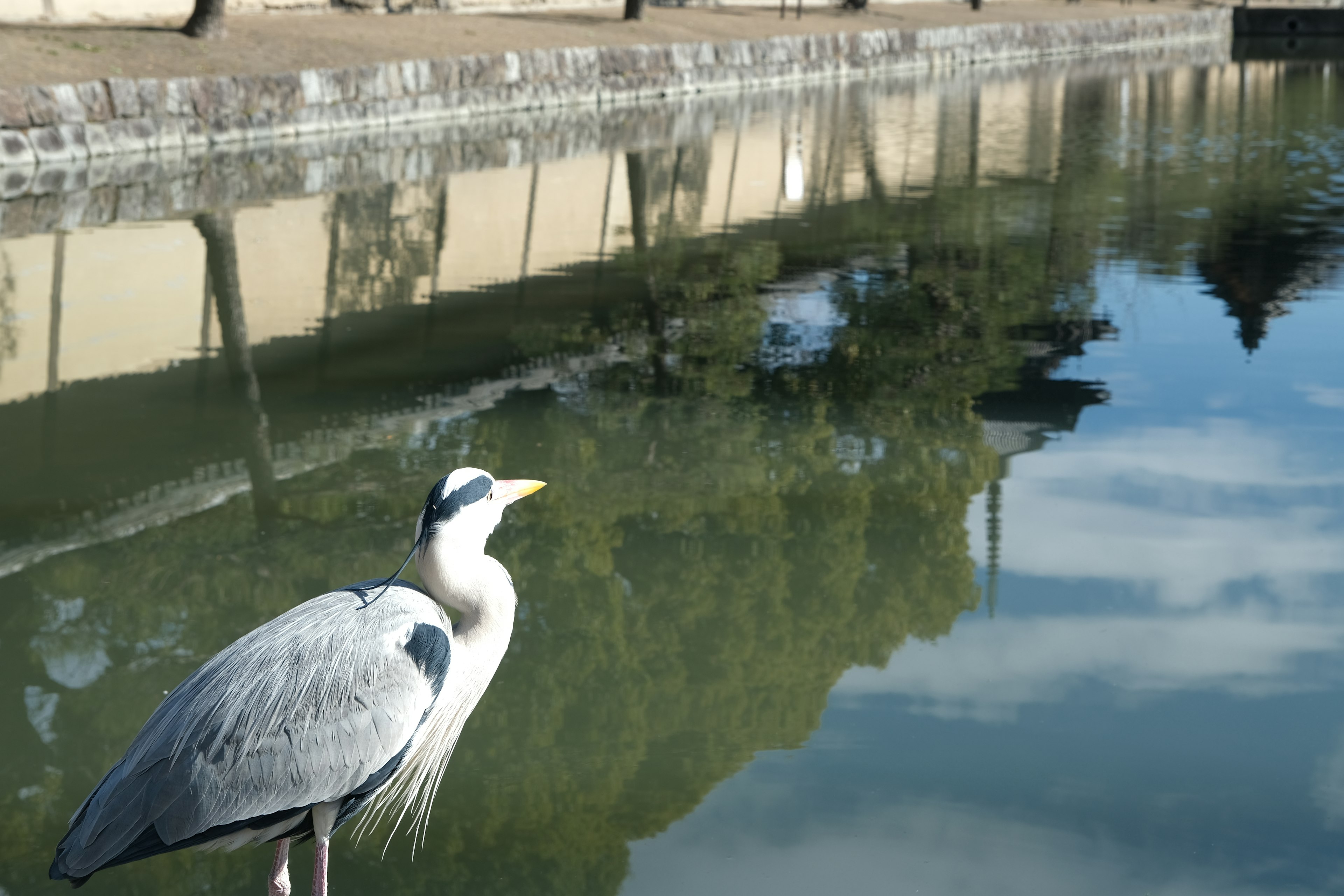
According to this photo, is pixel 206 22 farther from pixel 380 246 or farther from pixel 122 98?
pixel 380 246

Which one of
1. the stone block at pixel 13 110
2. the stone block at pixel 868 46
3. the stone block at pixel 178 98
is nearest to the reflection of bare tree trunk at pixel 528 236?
the stone block at pixel 178 98

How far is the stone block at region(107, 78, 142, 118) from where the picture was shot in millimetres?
17516

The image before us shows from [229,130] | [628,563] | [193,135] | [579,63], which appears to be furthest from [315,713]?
[579,63]

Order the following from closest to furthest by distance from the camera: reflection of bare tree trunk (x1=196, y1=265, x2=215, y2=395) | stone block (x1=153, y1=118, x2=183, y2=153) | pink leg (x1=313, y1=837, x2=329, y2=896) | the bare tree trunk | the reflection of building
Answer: pink leg (x1=313, y1=837, x2=329, y2=896) → the reflection of building → reflection of bare tree trunk (x1=196, y1=265, x2=215, y2=395) → stone block (x1=153, y1=118, x2=183, y2=153) → the bare tree trunk

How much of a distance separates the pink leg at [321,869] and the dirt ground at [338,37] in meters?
16.1

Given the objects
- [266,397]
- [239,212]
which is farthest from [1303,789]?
[239,212]

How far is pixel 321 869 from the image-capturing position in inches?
129

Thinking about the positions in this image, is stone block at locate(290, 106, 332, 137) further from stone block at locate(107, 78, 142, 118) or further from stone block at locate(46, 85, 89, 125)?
stone block at locate(46, 85, 89, 125)

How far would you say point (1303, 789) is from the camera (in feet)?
13.5

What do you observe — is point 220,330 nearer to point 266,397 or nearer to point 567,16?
point 266,397

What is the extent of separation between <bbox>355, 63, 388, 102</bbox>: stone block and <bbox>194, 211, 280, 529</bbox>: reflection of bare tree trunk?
8.36 metres

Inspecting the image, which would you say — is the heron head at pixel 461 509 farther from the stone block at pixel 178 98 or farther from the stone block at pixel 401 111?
the stone block at pixel 401 111

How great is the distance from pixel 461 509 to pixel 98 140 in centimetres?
1603

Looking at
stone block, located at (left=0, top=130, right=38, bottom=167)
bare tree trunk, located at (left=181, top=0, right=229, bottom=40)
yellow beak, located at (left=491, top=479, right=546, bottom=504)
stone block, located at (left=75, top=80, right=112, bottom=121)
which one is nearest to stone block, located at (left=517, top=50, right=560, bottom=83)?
bare tree trunk, located at (left=181, top=0, right=229, bottom=40)
